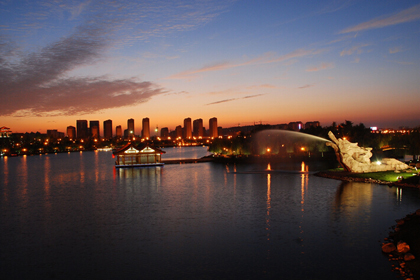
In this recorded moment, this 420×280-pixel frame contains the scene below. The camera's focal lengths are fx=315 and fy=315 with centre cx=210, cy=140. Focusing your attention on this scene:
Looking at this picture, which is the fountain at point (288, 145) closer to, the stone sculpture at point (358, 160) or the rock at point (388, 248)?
the stone sculpture at point (358, 160)

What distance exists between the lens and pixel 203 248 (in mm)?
13727

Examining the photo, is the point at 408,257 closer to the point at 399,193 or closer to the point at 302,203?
the point at 302,203

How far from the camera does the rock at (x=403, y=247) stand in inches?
476

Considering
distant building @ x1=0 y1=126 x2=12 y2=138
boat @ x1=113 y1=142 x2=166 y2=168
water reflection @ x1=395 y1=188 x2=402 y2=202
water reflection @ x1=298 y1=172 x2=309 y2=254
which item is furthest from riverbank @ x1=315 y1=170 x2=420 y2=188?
distant building @ x1=0 y1=126 x2=12 y2=138

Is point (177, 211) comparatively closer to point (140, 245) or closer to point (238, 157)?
point (140, 245)

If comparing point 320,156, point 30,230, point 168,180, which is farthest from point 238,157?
point 30,230

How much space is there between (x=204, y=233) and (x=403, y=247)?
8582mm

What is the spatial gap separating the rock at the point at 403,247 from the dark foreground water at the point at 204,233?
2.46 feet

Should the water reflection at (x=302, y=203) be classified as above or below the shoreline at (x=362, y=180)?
below

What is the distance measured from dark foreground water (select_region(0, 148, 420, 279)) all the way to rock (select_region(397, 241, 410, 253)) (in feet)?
2.46

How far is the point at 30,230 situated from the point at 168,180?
1994 cm

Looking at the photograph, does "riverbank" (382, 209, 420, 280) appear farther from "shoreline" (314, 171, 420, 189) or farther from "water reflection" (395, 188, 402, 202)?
"shoreline" (314, 171, 420, 189)

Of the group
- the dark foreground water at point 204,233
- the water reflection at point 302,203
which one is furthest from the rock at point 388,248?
the water reflection at point 302,203

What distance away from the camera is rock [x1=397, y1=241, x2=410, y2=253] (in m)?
12.1
